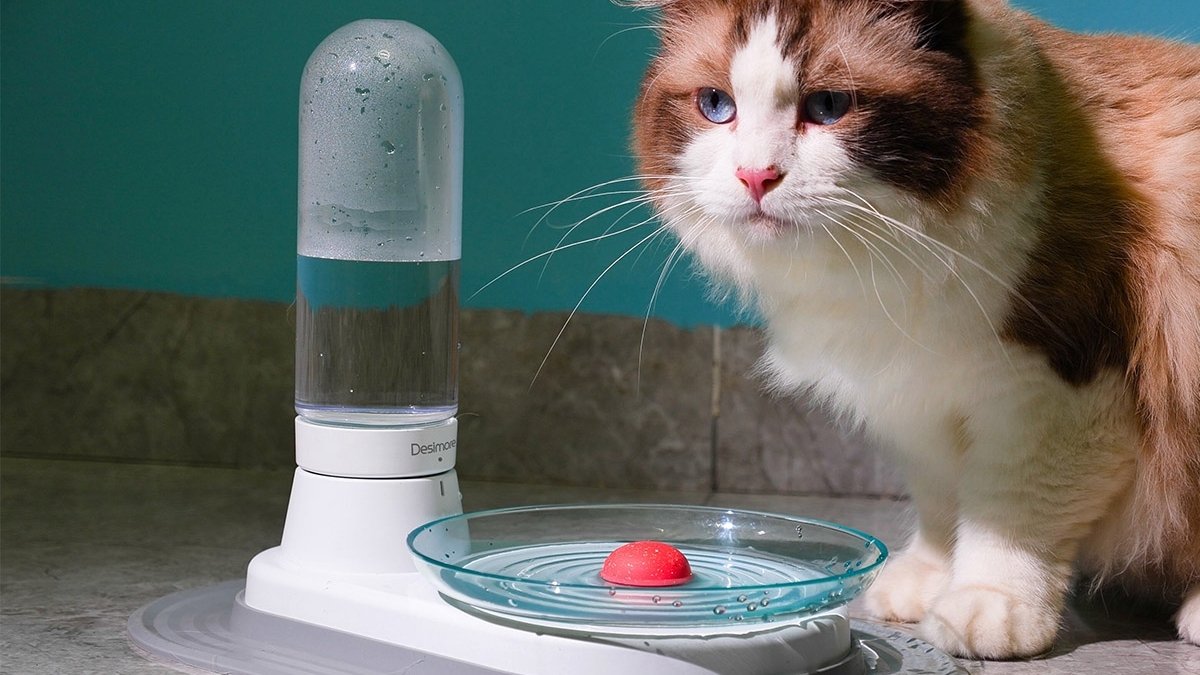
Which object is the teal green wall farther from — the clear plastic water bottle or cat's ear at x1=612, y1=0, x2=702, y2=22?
the clear plastic water bottle

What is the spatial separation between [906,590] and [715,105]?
60cm

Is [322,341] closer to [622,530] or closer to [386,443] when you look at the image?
[386,443]

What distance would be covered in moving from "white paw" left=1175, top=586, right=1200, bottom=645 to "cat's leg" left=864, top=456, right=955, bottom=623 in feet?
0.83

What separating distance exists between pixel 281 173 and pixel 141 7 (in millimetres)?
Answer: 384

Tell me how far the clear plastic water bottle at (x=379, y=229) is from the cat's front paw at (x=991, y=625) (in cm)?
56

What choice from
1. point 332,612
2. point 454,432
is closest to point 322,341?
point 454,432

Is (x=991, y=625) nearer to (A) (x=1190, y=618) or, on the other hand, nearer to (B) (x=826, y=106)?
(A) (x=1190, y=618)

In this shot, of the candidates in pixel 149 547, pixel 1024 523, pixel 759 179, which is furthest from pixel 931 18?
pixel 149 547

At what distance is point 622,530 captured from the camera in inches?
58.6

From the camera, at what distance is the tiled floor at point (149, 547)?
1.35 m

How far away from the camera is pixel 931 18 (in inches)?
51.3

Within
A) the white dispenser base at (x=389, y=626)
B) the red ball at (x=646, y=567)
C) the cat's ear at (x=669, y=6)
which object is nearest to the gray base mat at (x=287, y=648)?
the white dispenser base at (x=389, y=626)

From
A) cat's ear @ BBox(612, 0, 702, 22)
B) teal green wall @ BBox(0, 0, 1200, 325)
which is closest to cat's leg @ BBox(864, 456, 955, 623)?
cat's ear @ BBox(612, 0, 702, 22)

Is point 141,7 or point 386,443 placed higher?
point 141,7
